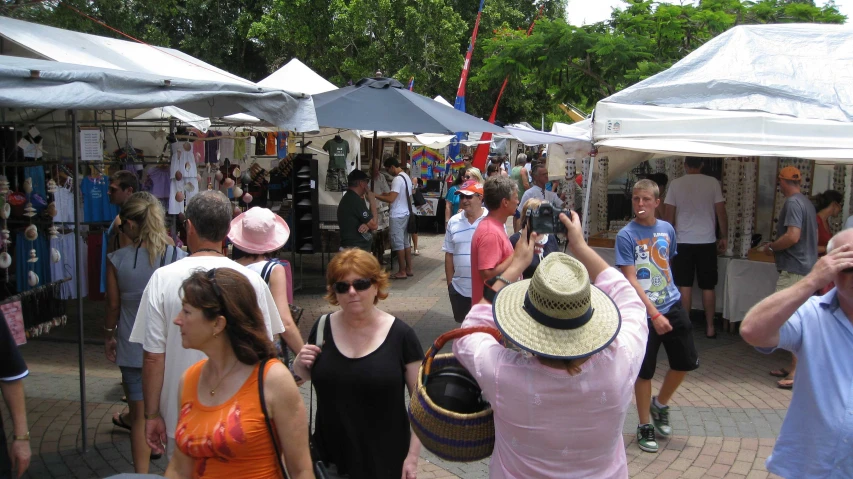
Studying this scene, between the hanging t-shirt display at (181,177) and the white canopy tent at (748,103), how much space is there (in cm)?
408

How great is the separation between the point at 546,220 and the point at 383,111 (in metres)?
5.01

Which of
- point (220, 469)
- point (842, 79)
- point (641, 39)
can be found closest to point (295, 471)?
point (220, 469)

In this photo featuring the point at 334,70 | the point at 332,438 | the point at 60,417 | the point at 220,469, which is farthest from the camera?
the point at 334,70

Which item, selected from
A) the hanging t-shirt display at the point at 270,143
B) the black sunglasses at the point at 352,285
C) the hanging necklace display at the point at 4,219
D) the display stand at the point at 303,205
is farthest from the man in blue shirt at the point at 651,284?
the hanging t-shirt display at the point at 270,143

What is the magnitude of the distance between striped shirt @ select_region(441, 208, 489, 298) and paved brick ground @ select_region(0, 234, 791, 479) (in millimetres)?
1349

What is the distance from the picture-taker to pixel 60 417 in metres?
5.66

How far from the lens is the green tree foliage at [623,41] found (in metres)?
10.7

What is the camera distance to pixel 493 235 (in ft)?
15.8

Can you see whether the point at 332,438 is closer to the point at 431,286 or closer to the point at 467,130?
the point at 467,130

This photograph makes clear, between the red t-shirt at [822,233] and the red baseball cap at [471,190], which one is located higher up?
the red baseball cap at [471,190]

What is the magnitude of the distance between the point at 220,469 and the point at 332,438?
591 mm

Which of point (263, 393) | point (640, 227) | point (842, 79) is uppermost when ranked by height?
point (842, 79)

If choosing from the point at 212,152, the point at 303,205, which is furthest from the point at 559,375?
the point at 303,205

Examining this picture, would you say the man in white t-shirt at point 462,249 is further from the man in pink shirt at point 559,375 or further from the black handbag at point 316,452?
the man in pink shirt at point 559,375
